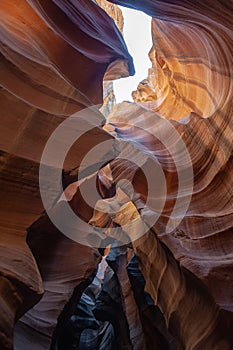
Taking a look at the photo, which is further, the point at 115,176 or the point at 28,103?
the point at 115,176

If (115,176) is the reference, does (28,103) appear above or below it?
above

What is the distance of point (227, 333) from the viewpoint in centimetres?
299

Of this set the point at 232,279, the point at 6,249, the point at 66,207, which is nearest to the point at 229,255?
the point at 232,279

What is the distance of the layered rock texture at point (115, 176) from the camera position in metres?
2.46

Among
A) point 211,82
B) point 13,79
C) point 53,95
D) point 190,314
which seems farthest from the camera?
point 211,82

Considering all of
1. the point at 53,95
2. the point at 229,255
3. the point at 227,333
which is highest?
the point at 53,95

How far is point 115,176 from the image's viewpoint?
5148 mm

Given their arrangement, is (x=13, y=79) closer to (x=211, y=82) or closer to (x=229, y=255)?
(x=229, y=255)

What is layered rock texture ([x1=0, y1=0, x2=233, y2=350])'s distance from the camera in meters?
2.46

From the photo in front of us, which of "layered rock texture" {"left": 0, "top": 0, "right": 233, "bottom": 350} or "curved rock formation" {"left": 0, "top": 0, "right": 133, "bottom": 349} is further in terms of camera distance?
"layered rock texture" {"left": 0, "top": 0, "right": 233, "bottom": 350}

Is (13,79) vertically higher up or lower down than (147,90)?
higher up

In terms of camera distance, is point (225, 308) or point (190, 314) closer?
point (225, 308)

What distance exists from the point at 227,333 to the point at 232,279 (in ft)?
1.53

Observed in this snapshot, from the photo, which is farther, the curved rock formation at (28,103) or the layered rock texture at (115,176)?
the layered rock texture at (115,176)
